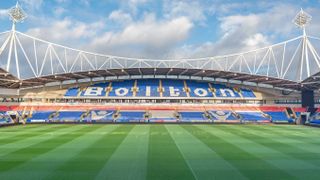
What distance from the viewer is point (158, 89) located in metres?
71.4

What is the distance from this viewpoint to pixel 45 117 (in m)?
58.5

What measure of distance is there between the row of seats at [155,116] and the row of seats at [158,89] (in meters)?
7.10

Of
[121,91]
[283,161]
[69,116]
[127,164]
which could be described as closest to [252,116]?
[121,91]

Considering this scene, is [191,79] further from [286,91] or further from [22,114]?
[22,114]

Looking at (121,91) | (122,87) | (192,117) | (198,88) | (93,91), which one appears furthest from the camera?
(198,88)

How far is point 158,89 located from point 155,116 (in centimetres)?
1229

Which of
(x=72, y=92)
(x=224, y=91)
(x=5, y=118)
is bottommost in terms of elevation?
(x=5, y=118)

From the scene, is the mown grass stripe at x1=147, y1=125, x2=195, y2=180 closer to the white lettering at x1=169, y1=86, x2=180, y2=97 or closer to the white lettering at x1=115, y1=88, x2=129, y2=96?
the white lettering at x1=169, y1=86, x2=180, y2=97

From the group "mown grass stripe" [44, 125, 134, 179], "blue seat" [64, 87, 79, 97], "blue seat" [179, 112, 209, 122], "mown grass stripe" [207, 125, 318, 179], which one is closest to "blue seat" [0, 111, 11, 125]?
"blue seat" [64, 87, 79, 97]

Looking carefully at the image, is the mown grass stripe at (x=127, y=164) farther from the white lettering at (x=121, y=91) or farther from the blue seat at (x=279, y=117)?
the white lettering at (x=121, y=91)

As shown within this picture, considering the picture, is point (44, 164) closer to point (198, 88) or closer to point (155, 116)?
point (155, 116)

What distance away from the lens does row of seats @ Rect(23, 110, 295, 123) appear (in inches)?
2272

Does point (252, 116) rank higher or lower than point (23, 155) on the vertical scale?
higher

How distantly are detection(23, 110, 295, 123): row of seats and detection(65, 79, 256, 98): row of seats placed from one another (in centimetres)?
710
